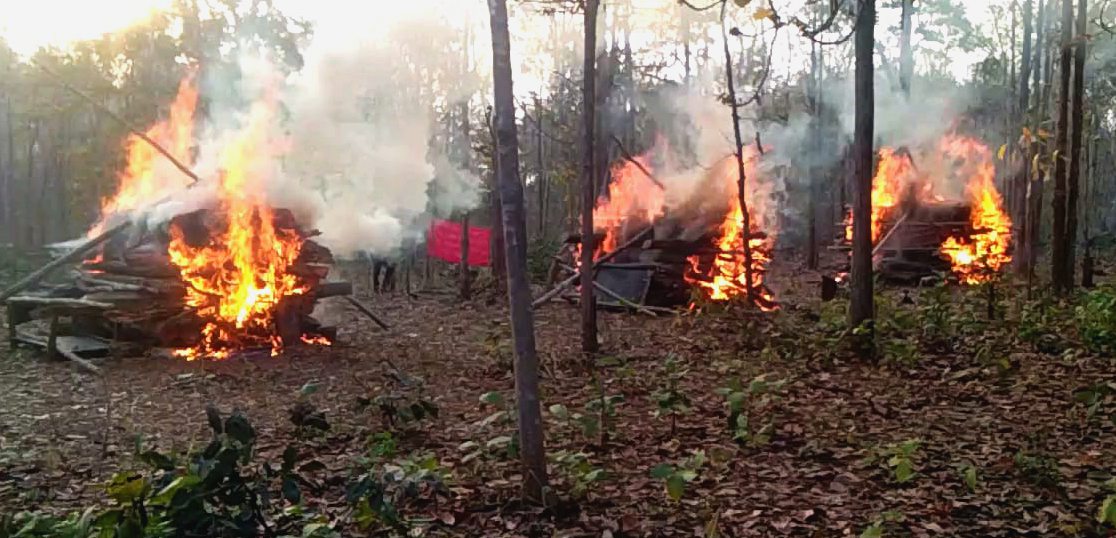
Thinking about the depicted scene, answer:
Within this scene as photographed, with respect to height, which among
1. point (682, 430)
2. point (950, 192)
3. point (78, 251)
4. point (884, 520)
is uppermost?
point (950, 192)

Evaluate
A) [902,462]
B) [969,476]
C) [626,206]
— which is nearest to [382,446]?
[902,462]

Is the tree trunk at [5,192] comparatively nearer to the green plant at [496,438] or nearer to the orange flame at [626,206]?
the orange flame at [626,206]

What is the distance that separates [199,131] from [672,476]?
37.6ft

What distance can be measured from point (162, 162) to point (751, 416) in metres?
11.2

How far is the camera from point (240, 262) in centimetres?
1157

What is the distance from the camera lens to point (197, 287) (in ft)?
37.3

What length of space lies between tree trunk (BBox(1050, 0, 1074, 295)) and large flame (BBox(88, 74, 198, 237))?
561 inches

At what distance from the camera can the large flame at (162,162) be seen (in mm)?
13336

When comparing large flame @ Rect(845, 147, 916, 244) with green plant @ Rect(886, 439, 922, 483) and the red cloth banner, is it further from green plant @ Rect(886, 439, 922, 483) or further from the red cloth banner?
green plant @ Rect(886, 439, 922, 483)

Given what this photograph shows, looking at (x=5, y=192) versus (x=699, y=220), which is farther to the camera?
(x=5, y=192)

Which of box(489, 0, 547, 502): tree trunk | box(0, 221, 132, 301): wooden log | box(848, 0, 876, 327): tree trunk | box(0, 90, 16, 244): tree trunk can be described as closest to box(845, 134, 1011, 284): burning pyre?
box(848, 0, 876, 327): tree trunk

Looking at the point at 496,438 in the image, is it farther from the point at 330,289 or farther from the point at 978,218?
the point at 978,218

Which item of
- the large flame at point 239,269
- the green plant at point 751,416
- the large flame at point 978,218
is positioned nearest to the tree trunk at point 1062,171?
the large flame at point 978,218

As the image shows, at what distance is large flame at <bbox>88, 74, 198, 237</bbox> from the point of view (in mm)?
13336
